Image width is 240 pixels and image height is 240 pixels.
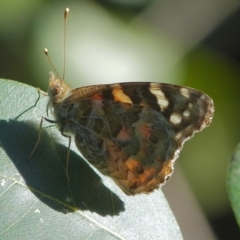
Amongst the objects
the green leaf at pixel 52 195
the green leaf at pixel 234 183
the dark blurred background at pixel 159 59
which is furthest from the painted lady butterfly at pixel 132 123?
the dark blurred background at pixel 159 59

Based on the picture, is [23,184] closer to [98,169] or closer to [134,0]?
[98,169]

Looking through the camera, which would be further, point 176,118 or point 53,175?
point 176,118

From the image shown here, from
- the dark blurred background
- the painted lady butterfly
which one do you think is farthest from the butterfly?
the dark blurred background

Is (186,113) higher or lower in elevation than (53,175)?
higher

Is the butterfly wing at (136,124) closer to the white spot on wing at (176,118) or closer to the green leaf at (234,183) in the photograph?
the white spot on wing at (176,118)

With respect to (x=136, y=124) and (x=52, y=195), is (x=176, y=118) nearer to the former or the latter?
(x=136, y=124)

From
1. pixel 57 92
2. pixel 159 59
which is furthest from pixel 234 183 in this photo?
pixel 159 59
